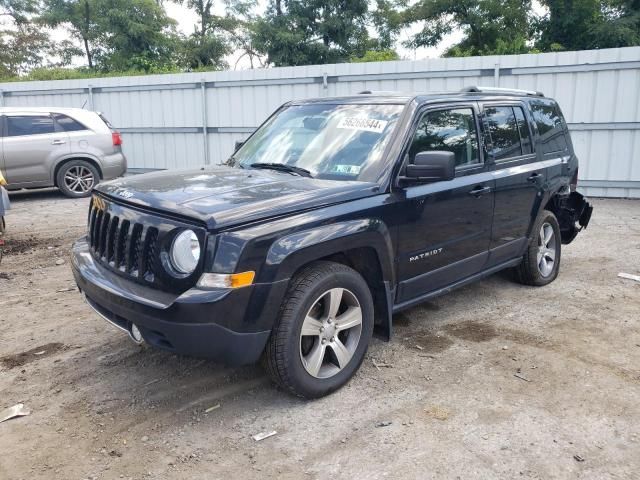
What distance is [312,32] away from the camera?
1005 inches

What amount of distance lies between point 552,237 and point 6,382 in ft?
16.1

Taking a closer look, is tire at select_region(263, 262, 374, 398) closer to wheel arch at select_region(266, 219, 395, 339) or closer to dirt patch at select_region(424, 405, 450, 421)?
wheel arch at select_region(266, 219, 395, 339)

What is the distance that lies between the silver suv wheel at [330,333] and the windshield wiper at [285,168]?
928mm

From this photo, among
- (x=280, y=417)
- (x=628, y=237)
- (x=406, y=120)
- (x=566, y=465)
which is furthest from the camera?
(x=628, y=237)

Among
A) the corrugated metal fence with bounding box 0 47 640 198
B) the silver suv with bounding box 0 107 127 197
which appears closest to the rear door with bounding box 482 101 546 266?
the corrugated metal fence with bounding box 0 47 640 198

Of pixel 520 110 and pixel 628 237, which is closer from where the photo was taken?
pixel 520 110

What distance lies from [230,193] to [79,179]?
28.6ft

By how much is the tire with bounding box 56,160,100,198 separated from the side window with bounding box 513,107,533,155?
8.27 metres

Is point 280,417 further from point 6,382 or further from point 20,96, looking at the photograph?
point 20,96

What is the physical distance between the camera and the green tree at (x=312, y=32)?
24.8m

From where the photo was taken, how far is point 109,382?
377 cm

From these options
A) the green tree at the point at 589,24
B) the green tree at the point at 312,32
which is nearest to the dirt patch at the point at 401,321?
the green tree at the point at 589,24

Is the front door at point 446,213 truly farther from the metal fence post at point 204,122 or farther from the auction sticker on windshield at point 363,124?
the metal fence post at point 204,122

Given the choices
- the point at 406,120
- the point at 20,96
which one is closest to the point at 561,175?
the point at 406,120
